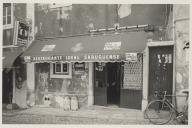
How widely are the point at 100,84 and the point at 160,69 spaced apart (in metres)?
2.22

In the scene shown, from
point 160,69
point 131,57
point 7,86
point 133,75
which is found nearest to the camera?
point 131,57

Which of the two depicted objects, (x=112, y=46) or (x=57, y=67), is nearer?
(x=112, y=46)

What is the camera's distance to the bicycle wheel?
6449 mm

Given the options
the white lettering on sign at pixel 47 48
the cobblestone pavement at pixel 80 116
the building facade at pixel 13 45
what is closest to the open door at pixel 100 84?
the cobblestone pavement at pixel 80 116

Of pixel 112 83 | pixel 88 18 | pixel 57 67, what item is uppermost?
pixel 88 18

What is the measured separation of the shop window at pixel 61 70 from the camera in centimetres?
881

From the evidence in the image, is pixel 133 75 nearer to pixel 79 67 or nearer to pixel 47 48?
pixel 79 67

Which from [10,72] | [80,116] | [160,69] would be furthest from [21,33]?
[160,69]

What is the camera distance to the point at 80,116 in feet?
24.8

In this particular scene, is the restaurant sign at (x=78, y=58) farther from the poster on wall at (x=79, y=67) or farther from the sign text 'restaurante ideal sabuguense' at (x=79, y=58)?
the poster on wall at (x=79, y=67)

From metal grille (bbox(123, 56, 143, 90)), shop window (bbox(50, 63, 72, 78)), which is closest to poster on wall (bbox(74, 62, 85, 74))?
shop window (bbox(50, 63, 72, 78))

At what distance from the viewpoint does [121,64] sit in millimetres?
8211

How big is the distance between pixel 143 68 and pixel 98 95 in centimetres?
199

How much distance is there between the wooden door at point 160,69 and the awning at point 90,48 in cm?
83
